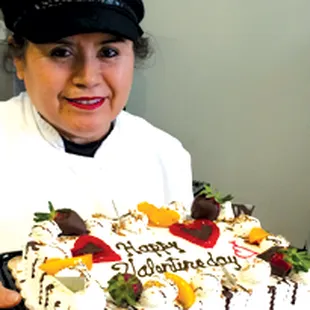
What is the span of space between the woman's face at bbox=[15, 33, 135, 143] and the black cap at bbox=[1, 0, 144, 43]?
5 cm

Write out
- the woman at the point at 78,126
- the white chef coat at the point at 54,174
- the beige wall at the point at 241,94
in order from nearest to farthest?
the woman at the point at 78,126 → the white chef coat at the point at 54,174 → the beige wall at the point at 241,94

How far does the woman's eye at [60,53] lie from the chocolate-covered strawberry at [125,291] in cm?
59

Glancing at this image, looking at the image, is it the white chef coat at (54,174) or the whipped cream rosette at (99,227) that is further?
the white chef coat at (54,174)

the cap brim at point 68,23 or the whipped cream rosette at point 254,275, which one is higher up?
the cap brim at point 68,23

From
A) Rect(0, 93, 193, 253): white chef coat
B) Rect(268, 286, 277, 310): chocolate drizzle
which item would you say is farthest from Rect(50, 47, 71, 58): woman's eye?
Rect(268, 286, 277, 310): chocolate drizzle

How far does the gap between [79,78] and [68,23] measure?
5.4 inches

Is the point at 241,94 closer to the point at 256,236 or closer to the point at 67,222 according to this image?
the point at 256,236

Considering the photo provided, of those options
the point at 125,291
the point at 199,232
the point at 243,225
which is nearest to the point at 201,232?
the point at 199,232

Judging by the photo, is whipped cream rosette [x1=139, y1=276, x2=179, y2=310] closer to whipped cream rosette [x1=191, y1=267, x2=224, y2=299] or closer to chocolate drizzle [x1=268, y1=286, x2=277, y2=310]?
whipped cream rosette [x1=191, y1=267, x2=224, y2=299]

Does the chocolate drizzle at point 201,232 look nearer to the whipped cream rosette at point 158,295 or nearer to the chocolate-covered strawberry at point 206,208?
the chocolate-covered strawberry at point 206,208

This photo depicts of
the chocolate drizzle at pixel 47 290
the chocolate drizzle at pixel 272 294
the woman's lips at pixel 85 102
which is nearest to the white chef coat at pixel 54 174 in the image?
the woman's lips at pixel 85 102

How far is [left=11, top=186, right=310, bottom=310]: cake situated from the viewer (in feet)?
2.93

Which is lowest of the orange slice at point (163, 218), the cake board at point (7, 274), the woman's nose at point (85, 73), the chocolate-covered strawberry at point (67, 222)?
the cake board at point (7, 274)

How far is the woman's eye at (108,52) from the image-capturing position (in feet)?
4.19
